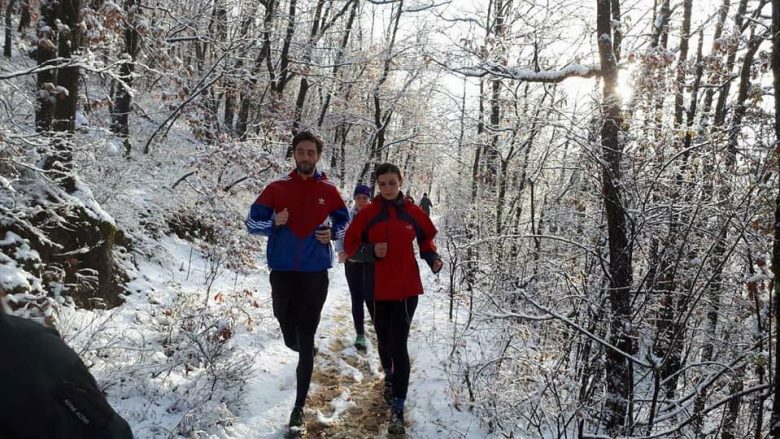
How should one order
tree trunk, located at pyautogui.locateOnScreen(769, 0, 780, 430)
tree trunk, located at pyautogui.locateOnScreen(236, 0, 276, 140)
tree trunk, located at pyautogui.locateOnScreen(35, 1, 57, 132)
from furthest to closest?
1. tree trunk, located at pyautogui.locateOnScreen(236, 0, 276, 140)
2. tree trunk, located at pyautogui.locateOnScreen(35, 1, 57, 132)
3. tree trunk, located at pyautogui.locateOnScreen(769, 0, 780, 430)

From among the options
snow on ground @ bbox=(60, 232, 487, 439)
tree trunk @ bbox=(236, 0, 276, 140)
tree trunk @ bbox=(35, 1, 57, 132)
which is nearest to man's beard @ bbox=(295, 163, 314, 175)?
snow on ground @ bbox=(60, 232, 487, 439)

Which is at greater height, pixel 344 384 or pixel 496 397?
pixel 496 397

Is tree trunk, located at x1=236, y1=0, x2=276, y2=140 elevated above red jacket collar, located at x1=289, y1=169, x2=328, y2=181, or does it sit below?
above

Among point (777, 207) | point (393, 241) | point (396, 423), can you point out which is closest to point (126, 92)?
point (393, 241)

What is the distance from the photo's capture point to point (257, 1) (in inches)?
519

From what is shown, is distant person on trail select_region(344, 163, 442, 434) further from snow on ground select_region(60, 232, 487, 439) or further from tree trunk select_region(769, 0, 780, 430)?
tree trunk select_region(769, 0, 780, 430)

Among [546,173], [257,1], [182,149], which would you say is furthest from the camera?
[257,1]

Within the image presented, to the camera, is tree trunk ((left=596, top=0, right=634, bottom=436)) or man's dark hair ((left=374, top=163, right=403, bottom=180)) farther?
man's dark hair ((left=374, top=163, right=403, bottom=180))

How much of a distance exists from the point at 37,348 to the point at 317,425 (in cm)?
327

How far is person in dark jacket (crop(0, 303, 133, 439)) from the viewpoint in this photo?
2.59ft

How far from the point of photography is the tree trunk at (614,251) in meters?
3.57

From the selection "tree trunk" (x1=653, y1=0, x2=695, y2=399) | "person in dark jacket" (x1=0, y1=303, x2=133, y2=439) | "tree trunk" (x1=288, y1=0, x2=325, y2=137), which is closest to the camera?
"person in dark jacket" (x1=0, y1=303, x2=133, y2=439)

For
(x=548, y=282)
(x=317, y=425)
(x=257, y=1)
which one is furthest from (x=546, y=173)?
(x=257, y=1)

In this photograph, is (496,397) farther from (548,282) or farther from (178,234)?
(178,234)
